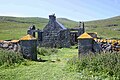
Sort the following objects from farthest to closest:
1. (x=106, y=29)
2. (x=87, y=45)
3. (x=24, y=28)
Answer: (x=24, y=28)
(x=106, y=29)
(x=87, y=45)

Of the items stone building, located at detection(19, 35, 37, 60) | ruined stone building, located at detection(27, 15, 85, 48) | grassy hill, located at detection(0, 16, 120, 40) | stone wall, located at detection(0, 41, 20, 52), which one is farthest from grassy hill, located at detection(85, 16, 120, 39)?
stone building, located at detection(19, 35, 37, 60)

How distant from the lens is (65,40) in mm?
32125

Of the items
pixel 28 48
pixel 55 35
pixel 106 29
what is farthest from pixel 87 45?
pixel 106 29

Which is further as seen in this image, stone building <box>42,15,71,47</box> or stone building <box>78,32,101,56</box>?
stone building <box>42,15,71,47</box>

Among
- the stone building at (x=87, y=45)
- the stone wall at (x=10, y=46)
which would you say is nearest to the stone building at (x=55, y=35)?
the stone wall at (x=10, y=46)

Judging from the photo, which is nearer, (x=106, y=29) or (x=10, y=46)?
(x=10, y=46)

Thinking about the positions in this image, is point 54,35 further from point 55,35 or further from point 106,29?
point 106,29

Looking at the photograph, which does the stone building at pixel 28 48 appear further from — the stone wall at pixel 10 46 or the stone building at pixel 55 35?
the stone building at pixel 55 35

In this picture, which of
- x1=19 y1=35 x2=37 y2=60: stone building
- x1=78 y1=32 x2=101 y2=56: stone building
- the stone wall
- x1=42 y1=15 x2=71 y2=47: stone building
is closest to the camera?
x1=78 y1=32 x2=101 y2=56: stone building

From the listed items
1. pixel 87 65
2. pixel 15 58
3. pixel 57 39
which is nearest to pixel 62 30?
pixel 57 39

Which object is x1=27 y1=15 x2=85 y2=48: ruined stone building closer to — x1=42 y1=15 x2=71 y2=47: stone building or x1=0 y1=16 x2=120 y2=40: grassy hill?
x1=42 y1=15 x2=71 y2=47: stone building

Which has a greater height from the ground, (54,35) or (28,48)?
(54,35)

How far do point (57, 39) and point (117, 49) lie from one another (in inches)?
715

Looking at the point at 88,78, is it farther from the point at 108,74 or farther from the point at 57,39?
the point at 57,39
